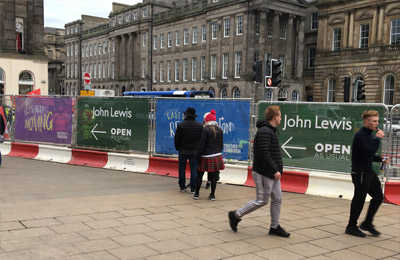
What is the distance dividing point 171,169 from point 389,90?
123 feet

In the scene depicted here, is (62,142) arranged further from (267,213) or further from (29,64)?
(29,64)

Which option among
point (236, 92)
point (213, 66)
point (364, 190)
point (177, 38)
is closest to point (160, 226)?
point (364, 190)

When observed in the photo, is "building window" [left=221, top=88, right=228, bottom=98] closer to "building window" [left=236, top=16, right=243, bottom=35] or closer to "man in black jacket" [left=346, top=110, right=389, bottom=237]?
"building window" [left=236, top=16, right=243, bottom=35]

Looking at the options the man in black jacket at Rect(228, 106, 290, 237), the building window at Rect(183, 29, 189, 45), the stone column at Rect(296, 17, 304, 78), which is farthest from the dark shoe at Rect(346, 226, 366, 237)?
the building window at Rect(183, 29, 189, 45)

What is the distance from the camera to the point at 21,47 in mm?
36531

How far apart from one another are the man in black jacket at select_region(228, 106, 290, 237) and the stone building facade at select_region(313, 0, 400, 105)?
129ft

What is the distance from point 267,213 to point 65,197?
3972mm

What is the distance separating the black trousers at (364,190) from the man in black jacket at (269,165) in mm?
1162

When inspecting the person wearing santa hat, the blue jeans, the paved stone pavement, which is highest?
the person wearing santa hat

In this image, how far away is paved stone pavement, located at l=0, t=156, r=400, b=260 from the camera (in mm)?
5203

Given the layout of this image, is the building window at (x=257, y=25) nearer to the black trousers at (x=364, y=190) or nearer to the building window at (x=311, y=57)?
the building window at (x=311, y=57)

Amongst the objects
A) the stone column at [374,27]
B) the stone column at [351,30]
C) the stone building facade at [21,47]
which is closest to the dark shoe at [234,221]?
the stone building facade at [21,47]

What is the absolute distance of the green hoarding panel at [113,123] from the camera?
471 inches

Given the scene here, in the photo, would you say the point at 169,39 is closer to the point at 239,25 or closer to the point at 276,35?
the point at 239,25
